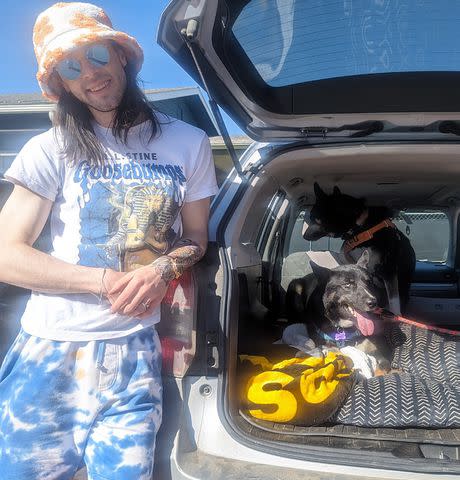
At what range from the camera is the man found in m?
1.73

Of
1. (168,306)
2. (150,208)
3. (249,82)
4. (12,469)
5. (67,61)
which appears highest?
(249,82)

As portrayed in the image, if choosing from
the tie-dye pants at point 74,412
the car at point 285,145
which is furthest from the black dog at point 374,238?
the tie-dye pants at point 74,412

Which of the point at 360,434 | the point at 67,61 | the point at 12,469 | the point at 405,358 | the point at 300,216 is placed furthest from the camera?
the point at 300,216

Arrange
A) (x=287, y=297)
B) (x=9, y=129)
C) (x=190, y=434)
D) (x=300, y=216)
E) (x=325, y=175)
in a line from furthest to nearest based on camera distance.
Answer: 1. (x=9, y=129)
2. (x=300, y=216)
3. (x=287, y=297)
4. (x=325, y=175)
5. (x=190, y=434)

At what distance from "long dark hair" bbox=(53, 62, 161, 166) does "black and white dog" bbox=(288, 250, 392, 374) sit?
2144mm

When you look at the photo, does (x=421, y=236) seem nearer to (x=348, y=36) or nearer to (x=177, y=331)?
(x=348, y=36)

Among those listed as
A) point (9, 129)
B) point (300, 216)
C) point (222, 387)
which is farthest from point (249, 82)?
point (9, 129)

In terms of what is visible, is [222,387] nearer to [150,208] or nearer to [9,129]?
[150,208]

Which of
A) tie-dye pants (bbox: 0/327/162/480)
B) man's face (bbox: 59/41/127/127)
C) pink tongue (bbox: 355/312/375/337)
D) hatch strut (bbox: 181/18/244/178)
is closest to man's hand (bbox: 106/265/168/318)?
tie-dye pants (bbox: 0/327/162/480)

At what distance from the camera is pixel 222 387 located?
2051 millimetres

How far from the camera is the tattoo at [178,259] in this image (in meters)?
1.85

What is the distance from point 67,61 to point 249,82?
3.41ft

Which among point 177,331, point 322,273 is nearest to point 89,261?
point 177,331

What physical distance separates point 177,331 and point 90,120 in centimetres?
87
